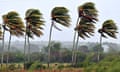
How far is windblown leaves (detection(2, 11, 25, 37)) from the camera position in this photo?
103ft

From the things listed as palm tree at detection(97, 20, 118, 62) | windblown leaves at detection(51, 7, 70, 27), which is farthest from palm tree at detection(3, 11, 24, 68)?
palm tree at detection(97, 20, 118, 62)

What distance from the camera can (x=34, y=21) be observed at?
3178cm

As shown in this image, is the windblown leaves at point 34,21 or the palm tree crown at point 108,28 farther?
the palm tree crown at point 108,28

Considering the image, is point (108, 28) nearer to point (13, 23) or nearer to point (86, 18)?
point (86, 18)

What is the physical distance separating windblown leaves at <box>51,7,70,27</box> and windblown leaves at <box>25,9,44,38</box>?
1609 millimetres

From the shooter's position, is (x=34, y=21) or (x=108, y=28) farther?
(x=108, y=28)

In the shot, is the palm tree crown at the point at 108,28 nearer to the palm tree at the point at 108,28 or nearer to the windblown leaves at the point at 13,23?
the palm tree at the point at 108,28

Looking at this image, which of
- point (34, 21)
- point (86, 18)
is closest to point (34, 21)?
point (34, 21)

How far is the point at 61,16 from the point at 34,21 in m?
2.85

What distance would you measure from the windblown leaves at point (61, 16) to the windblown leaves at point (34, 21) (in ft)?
5.28

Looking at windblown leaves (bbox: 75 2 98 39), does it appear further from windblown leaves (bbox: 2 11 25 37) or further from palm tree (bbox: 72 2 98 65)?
windblown leaves (bbox: 2 11 25 37)

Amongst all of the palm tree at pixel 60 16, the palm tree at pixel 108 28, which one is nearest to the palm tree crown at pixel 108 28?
the palm tree at pixel 108 28

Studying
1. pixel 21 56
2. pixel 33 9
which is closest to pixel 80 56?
pixel 21 56

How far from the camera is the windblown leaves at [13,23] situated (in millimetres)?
31344
